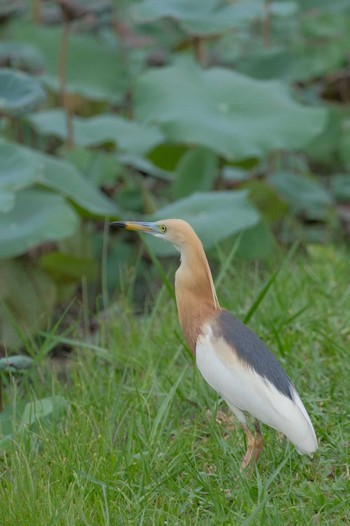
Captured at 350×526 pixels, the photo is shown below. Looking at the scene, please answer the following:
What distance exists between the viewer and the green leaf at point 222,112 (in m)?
4.96

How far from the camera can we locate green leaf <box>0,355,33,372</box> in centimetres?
289

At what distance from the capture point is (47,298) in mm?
4844

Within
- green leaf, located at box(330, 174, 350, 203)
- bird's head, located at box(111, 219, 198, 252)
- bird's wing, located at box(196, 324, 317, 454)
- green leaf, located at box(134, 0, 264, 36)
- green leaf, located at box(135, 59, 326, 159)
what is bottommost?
green leaf, located at box(330, 174, 350, 203)

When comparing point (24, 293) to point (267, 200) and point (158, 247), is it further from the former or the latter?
point (267, 200)

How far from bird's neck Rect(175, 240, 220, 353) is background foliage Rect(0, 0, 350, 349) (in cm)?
161

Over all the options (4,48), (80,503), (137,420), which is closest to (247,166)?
(4,48)

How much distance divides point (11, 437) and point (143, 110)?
2867 mm

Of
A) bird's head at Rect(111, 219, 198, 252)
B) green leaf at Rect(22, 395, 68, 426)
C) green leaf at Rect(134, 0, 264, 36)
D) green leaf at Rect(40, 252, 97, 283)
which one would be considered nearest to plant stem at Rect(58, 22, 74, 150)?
green leaf at Rect(134, 0, 264, 36)

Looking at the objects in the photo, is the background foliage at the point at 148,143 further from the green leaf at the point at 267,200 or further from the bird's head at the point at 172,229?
the bird's head at the point at 172,229

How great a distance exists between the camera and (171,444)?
2578 millimetres

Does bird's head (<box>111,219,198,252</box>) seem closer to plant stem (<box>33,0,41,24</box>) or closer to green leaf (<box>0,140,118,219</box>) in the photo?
green leaf (<box>0,140,118,219</box>)

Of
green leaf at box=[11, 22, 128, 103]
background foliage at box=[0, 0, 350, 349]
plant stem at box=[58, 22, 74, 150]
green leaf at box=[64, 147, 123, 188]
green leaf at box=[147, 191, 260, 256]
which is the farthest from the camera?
green leaf at box=[11, 22, 128, 103]

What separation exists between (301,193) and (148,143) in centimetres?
96

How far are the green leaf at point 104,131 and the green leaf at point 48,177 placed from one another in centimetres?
30
